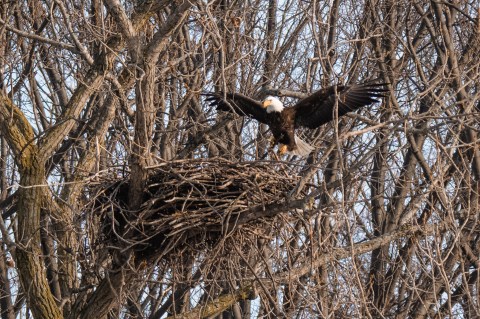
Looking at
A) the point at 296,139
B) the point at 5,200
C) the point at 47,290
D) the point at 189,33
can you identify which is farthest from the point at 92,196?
the point at 189,33

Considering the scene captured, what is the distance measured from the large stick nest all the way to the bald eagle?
1305 mm

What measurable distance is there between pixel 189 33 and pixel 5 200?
2.52m

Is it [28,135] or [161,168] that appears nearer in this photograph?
[161,168]

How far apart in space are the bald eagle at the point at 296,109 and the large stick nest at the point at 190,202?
51.4 inches

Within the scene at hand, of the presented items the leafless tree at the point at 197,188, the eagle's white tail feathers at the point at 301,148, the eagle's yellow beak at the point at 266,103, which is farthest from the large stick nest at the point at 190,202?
the eagle's white tail feathers at the point at 301,148

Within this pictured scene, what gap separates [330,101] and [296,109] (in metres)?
0.42

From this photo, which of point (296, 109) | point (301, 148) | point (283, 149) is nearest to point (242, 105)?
point (296, 109)

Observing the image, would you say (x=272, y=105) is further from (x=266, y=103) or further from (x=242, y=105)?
(x=242, y=105)

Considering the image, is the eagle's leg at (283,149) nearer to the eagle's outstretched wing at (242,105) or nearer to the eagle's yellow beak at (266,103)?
the eagle's outstretched wing at (242,105)

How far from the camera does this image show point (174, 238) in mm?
5340

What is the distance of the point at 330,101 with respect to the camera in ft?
22.4

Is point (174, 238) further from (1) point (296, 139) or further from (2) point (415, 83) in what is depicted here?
(2) point (415, 83)

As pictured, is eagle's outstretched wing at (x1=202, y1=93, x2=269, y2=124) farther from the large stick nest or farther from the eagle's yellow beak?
the large stick nest

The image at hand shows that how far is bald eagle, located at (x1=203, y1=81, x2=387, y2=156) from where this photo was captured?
6.54 metres
